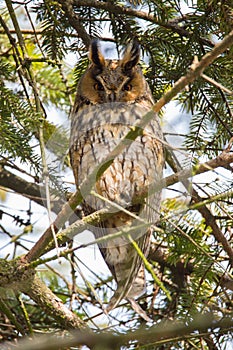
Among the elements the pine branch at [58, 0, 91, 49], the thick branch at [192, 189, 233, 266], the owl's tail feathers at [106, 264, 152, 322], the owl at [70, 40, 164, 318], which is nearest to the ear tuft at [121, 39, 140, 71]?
the owl at [70, 40, 164, 318]

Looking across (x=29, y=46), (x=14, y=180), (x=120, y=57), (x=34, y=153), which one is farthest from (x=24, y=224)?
(x=29, y=46)

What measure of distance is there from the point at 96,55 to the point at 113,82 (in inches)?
5.0

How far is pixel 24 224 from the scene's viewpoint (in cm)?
201

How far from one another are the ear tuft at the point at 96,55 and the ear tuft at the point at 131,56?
0.07 metres

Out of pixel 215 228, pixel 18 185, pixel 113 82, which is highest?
pixel 113 82

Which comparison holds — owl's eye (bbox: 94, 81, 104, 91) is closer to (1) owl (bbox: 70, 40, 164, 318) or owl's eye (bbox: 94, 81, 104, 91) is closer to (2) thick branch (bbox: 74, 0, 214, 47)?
(1) owl (bbox: 70, 40, 164, 318)

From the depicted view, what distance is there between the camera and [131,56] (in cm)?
192

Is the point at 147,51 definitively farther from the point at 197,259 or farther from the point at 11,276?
the point at 11,276

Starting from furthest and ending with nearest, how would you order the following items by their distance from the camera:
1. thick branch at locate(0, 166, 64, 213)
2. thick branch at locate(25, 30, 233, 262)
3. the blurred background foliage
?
thick branch at locate(0, 166, 64, 213) → the blurred background foliage → thick branch at locate(25, 30, 233, 262)

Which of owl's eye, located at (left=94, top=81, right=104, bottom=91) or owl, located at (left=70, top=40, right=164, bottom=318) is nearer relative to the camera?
owl, located at (left=70, top=40, right=164, bottom=318)

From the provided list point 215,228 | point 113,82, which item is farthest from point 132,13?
point 215,228

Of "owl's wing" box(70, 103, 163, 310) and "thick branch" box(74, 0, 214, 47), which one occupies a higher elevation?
"thick branch" box(74, 0, 214, 47)

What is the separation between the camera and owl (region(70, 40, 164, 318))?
1875 mm

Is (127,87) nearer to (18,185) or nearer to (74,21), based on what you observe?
(74,21)
